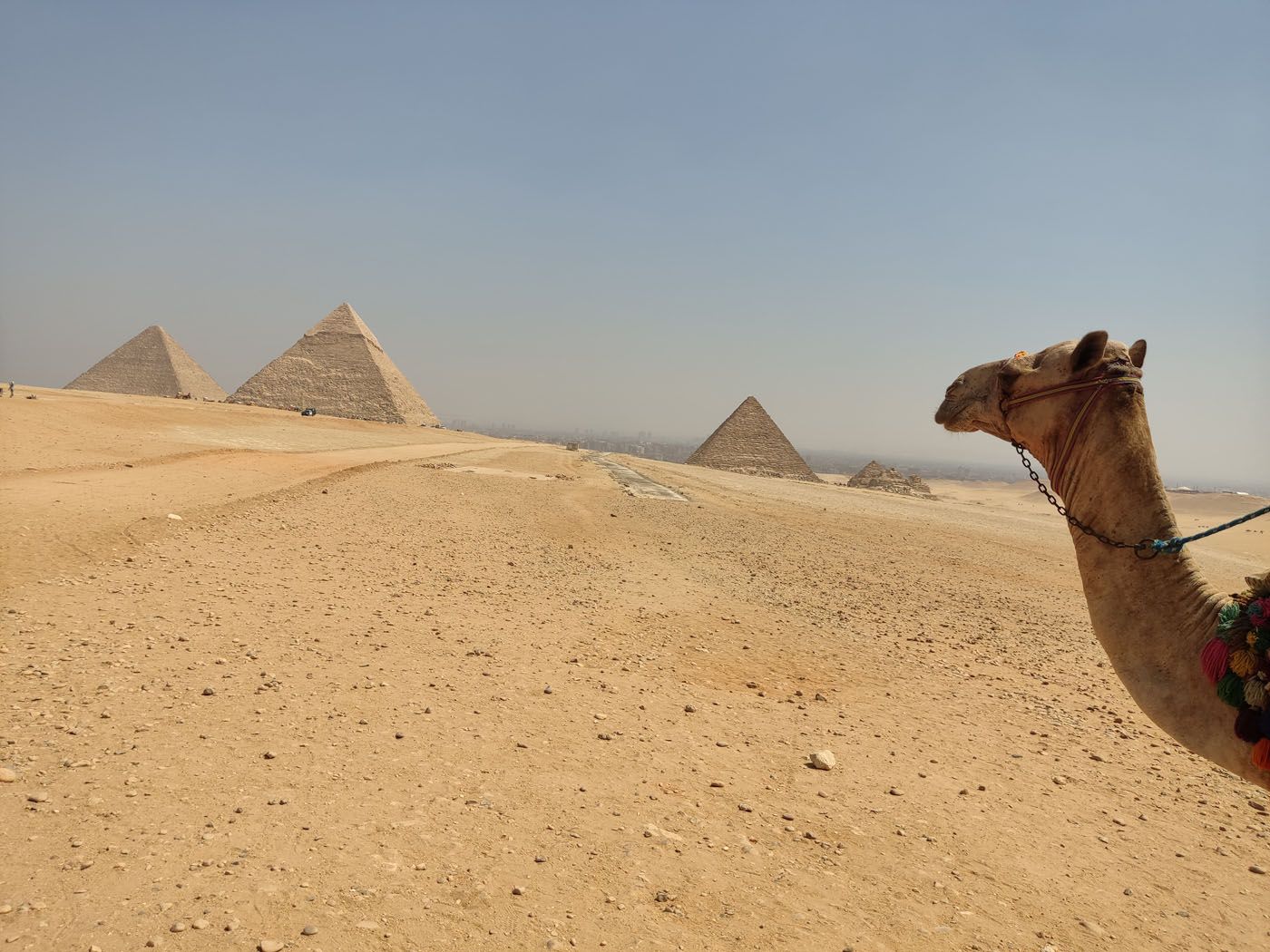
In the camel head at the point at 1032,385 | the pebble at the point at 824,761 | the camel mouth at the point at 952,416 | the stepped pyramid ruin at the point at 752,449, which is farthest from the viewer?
the stepped pyramid ruin at the point at 752,449

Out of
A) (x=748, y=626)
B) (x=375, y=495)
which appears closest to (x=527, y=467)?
(x=375, y=495)

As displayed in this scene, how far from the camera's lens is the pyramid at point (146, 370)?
201ft

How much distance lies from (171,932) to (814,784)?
→ 9.09 ft

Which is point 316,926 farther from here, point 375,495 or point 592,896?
point 375,495

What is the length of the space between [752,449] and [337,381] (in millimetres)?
37082

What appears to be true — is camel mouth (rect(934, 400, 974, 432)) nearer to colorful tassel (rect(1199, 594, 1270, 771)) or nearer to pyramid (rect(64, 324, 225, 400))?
colorful tassel (rect(1199, 594, 1270, 771))

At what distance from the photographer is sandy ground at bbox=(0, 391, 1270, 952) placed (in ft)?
7.92

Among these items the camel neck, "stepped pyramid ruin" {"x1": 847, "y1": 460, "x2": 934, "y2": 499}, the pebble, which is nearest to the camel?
the camel neck

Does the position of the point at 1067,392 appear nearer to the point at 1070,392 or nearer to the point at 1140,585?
the point at 1070,392

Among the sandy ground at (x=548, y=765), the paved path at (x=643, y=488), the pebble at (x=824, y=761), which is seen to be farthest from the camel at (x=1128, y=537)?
the paved path at (x=643, y=488)

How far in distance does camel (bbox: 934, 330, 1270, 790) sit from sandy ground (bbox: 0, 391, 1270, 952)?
109 centimetres

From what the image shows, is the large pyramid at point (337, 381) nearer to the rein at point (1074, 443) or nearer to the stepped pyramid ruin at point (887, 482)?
the stepped pyramid ruin at point (887, 482)

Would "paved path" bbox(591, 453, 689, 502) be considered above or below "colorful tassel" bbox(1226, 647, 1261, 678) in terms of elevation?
below

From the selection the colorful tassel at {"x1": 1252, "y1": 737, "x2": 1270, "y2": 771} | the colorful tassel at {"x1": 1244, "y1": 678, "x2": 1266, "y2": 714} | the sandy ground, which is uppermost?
the colorful tassel at {"x1": 1244, "y1": 678, "x2": 1266, "y2": 714}
